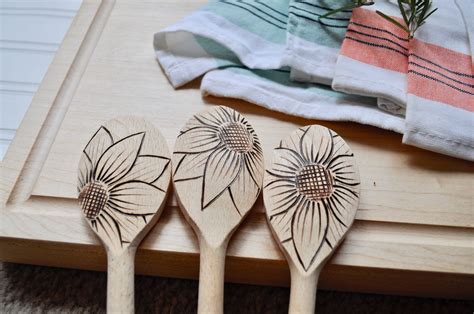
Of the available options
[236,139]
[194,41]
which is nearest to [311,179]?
→ [236,139]

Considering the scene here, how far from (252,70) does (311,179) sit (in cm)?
14

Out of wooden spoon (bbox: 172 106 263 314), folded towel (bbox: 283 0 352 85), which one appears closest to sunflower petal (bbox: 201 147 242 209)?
wooden spoon (bbox: 172 106 263 314)

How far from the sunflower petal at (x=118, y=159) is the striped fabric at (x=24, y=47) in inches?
4.9

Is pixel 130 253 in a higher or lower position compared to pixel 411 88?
lower

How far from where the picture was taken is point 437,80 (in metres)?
A: 0.49

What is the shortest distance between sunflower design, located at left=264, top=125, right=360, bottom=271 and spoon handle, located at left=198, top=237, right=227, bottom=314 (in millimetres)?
48

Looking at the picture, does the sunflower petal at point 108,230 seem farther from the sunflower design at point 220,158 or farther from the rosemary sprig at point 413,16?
the rosemary sprig at point 413,16

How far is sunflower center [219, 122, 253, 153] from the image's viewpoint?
17.9 inches

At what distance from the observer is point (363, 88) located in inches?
18.9

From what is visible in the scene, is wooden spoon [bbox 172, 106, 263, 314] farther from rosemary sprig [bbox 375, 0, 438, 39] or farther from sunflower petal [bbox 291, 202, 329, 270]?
rosemary sprig [bbox 375, 0, 438, 39]

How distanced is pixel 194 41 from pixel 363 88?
0.17 metres

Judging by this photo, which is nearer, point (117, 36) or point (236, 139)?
point (236, 139)

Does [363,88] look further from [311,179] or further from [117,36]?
[117,36]

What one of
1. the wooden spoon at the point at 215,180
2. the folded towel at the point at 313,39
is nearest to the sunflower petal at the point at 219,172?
the wooden spoon at the point at 215,180
